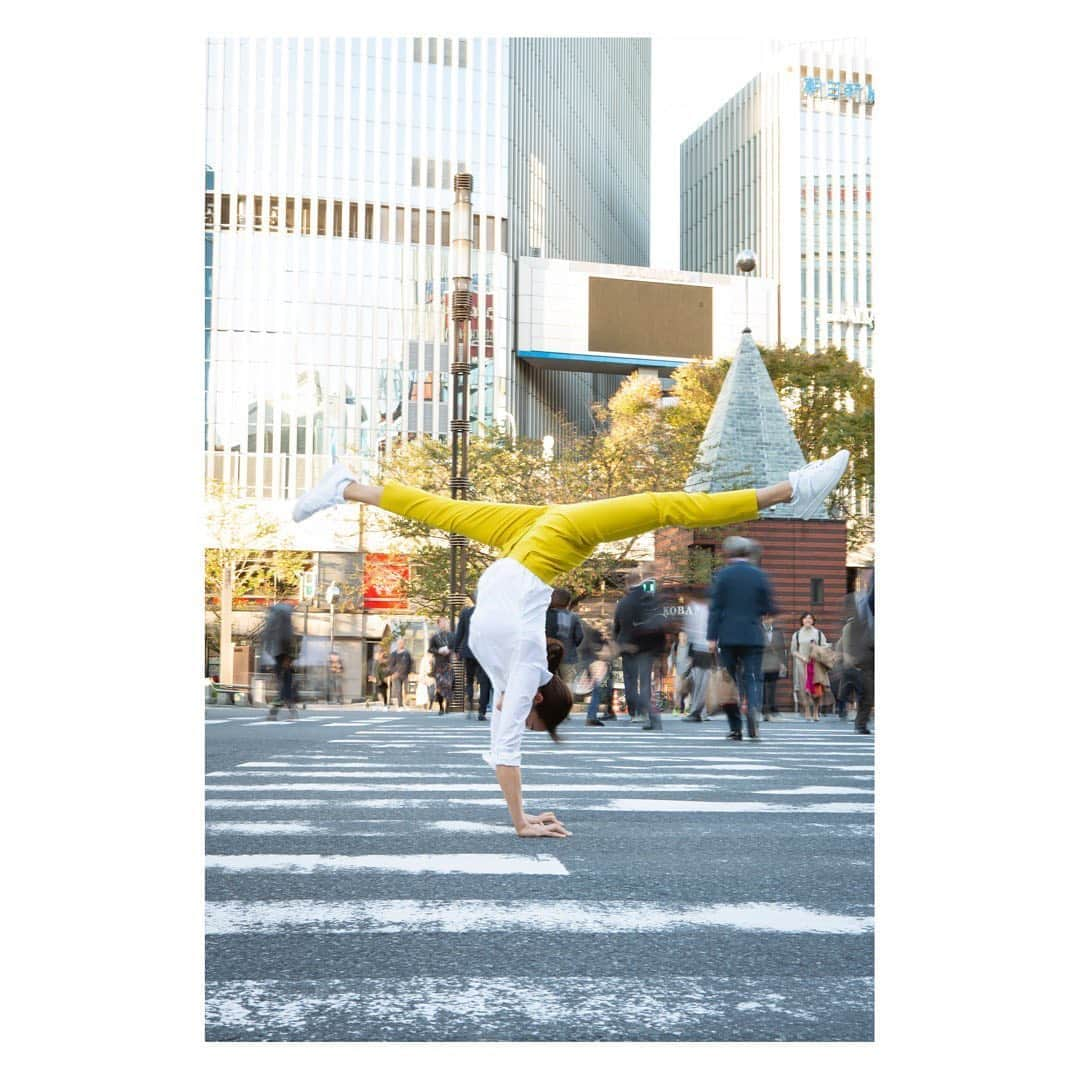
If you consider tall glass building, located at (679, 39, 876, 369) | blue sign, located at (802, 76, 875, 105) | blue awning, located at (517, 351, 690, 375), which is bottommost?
blue awning, located at (517, 351, 690, 375)

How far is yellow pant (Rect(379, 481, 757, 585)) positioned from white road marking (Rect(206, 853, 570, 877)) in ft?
3.84

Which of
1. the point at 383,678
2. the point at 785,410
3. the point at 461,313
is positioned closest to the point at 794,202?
the point at 785,410

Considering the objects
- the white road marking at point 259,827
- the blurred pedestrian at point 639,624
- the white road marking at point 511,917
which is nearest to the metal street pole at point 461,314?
the blurred pedestrian at point 639,624

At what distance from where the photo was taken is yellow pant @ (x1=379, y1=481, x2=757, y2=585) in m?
4.23

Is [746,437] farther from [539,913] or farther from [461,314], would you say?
[539,913]

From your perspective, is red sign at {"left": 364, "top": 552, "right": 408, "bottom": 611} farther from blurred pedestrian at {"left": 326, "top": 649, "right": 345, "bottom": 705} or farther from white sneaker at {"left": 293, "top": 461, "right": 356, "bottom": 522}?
white sneaker at {"left": 293, "top": 461, "right": 356, "bottom": 522}

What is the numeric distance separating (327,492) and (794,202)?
60.1 meters

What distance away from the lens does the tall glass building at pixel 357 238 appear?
5431 cm

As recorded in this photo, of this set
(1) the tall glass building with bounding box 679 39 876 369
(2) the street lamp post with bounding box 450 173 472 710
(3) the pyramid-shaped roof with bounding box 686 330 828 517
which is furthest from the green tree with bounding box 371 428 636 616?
(1) the tall glass building with bounding box 679 39 876 369

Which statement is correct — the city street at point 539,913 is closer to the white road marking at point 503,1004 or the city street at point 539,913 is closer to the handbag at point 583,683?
the white road marking at point 503,1004

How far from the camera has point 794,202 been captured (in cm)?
6141

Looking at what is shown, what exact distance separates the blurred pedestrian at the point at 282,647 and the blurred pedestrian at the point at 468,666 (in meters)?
2.12
